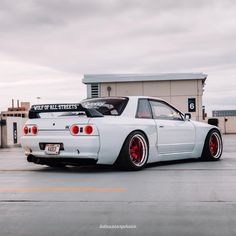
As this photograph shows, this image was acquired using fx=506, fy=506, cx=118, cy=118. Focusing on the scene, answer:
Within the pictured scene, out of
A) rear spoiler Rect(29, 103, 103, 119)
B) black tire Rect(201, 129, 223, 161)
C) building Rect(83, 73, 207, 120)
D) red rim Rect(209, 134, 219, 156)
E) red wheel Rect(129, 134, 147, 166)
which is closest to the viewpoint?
rear spoiler Rect(29, 103, 103, 119)

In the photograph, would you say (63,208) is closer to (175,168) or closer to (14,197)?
(14,197)

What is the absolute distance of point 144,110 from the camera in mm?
9188

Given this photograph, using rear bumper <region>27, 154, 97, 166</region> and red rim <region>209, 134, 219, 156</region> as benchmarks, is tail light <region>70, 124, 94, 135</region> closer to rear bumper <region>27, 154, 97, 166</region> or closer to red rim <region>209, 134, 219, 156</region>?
rear bumper <region>27, 154, 97, 166</region>

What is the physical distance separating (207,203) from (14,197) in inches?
85.0

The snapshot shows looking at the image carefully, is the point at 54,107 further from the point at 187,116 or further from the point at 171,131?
the point at 187,116

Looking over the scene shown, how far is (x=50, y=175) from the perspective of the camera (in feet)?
26.6

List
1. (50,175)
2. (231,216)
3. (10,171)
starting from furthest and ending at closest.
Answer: (10,171), (50,175), (231,216)

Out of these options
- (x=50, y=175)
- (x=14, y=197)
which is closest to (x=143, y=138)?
(x=50, y=175)

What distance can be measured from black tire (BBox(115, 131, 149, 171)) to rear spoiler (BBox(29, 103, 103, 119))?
0.69m

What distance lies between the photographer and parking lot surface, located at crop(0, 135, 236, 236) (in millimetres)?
4242

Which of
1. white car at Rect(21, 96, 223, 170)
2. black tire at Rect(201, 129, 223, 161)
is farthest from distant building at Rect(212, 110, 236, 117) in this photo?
white car at Rect(21, 96, 223, 170)

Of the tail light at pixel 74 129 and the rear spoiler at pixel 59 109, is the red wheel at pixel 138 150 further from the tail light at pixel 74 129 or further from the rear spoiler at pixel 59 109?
the tail light at pixel 74 129

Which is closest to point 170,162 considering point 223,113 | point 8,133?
point 8,133

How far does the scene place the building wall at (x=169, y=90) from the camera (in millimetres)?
34094
